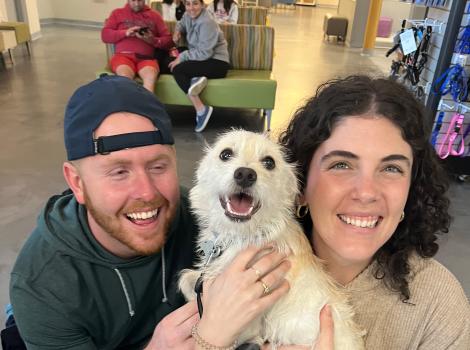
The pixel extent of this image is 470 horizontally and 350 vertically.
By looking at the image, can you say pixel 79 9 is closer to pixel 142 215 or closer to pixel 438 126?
pixel 438 126

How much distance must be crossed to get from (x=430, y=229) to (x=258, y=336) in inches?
28.1

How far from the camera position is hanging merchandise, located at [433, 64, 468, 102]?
3.80 metres

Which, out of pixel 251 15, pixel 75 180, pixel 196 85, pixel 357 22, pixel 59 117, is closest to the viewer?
pixel 75 180

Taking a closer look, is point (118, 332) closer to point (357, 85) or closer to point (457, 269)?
point (357, 85)

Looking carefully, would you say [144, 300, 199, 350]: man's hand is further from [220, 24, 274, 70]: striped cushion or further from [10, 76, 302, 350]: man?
[220, 24, 274, 70]: striped cushion

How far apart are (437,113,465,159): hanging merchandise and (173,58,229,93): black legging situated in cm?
305

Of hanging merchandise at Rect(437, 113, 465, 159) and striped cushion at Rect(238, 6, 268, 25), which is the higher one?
striped cushion at Rect(238, 6, 268, 25)

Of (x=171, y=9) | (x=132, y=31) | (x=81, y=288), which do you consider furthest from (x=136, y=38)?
(x=81, y=288)

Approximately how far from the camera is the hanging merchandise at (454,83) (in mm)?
3799

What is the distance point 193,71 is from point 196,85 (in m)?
0.24

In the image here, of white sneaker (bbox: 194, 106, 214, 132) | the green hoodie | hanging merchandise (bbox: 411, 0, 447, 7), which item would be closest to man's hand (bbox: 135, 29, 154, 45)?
white sneaker (bbox: 194, 106, 214, 132)

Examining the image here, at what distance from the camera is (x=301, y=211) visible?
1.47 m

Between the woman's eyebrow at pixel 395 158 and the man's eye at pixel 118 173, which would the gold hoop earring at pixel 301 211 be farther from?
the man's eye at pixel 118 173

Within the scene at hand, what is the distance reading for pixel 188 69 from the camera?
5438mm
